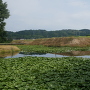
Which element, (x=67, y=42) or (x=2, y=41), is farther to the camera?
(x=67, y=42)

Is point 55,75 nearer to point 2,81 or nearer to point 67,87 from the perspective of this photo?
point 67,87

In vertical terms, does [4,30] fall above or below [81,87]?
above

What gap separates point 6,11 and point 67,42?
21651 mm

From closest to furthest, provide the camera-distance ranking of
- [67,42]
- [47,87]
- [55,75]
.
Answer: [47,87] < [55,75] < [67,42]

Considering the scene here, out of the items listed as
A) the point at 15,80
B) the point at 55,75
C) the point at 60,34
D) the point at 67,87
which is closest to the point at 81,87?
the point at 67,87

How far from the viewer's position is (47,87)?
27.9ft

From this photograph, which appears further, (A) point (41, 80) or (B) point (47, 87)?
(A) point (41, 80)

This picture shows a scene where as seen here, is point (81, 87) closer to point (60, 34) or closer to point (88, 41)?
point (88, 41)

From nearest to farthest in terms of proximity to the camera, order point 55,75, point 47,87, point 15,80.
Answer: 1. point 47,87
2. point 15,80
3. point 55,75

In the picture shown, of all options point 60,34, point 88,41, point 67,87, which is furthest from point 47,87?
point 60,34

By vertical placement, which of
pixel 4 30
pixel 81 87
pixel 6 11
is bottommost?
pixel 81 87

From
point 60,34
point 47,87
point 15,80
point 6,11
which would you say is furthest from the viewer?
point 60,34

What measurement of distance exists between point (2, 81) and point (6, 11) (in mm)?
41513

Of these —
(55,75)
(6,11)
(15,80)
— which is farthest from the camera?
(6,11)
